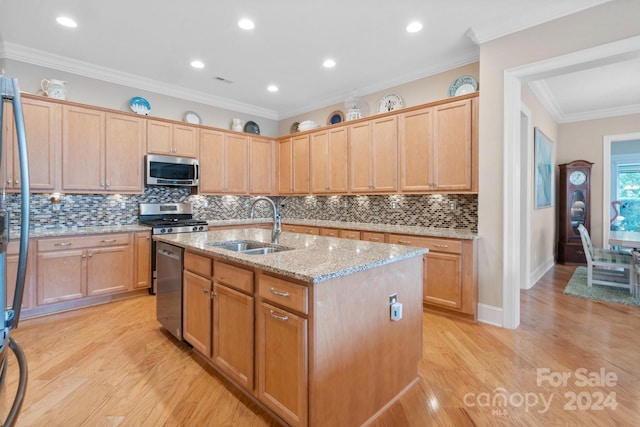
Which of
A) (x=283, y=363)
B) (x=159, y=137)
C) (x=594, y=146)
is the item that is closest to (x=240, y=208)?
(x=159, y=137)

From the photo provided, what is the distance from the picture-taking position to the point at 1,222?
3.20 ft

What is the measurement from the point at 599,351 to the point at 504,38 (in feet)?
9.53

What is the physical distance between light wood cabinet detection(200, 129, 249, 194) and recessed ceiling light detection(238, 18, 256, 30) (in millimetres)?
2148

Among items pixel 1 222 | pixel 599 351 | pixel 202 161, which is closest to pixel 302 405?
pixel 1 222

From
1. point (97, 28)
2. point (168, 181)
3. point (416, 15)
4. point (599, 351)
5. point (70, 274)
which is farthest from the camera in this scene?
point (168, 181)

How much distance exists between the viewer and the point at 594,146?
580 cm

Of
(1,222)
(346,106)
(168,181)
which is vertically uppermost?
(346,106)

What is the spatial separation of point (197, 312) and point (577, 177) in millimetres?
6885

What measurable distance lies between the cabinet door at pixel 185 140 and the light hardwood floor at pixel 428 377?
2.43m

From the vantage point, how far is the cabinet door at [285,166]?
18.1ft

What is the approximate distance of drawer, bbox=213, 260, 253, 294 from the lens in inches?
71.4

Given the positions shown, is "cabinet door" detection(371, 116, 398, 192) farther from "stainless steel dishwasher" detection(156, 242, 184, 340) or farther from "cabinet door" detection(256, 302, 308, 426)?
"cabinet door" detection(256, 302, 308, 426)

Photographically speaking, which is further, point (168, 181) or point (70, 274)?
point (168, 181)

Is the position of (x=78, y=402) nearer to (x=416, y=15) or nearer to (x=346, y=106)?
(x=416, y=15)
